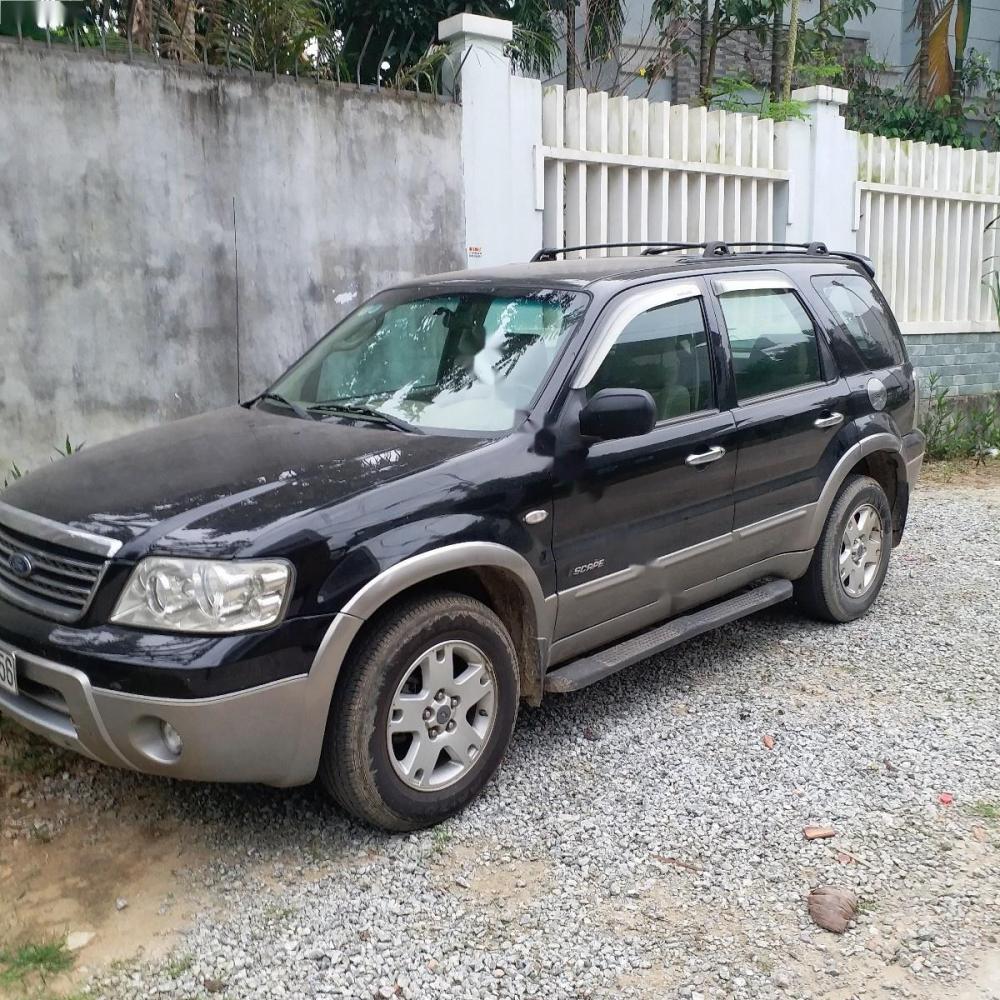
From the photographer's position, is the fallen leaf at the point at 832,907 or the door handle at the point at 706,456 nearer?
the fallen leaf at the point at 832,907

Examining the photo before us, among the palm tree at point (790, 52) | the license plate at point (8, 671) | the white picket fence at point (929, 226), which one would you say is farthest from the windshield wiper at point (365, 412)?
the palm tree at point (790, 52)

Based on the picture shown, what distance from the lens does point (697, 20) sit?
13.0 m

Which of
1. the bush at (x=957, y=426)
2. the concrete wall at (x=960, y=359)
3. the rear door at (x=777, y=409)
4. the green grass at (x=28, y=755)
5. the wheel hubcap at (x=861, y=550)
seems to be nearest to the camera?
the green grass at (x=28, y=755)

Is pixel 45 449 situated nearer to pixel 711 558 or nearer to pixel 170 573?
pixel 170 573

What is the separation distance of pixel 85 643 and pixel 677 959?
6.12 feet

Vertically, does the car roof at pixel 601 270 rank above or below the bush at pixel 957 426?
above

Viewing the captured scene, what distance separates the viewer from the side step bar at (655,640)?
4.02 metres

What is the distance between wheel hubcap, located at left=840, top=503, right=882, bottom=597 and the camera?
5.51 metres

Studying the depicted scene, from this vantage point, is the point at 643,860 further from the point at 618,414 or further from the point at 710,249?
the point at 710,249

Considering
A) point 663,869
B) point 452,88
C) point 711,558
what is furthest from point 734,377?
point 452,88

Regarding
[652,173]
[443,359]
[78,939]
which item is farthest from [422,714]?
[652,173]

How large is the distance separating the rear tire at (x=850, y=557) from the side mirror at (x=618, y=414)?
1.86 metres

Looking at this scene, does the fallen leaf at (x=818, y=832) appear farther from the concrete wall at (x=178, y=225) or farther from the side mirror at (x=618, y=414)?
the concrete wall at (x=178, y=225)

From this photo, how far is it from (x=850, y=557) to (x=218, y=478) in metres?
3.34
